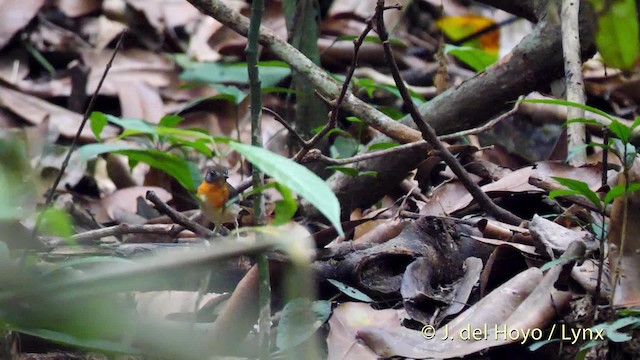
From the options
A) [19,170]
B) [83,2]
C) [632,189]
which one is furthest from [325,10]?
[19,170]

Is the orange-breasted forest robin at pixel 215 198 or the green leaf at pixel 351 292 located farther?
the green leaf at pixel 351 292

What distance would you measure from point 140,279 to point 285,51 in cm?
117

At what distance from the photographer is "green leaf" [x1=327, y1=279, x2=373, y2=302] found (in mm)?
1498

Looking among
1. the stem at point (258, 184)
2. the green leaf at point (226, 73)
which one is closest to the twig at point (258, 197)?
the stem at point (258, 184)

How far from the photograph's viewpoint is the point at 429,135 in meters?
1.51

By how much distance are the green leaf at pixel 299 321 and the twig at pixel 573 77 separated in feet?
2.75

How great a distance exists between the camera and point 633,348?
1262mm

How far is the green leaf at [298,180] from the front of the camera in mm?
868

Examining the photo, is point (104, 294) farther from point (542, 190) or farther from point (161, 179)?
point (161, 179)

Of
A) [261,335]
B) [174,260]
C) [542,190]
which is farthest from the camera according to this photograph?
[542,190]

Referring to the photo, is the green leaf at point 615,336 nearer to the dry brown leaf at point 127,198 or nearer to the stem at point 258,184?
the stem at point 258,184

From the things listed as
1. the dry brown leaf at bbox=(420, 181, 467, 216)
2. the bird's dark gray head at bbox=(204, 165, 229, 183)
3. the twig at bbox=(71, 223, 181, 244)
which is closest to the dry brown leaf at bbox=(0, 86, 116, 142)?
the twig at bbox=(71, 223, 181, 244)

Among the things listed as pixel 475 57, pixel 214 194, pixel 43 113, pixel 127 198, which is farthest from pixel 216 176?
pixel 43 113

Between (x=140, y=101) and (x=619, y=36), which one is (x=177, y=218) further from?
(x=140, y=101)
